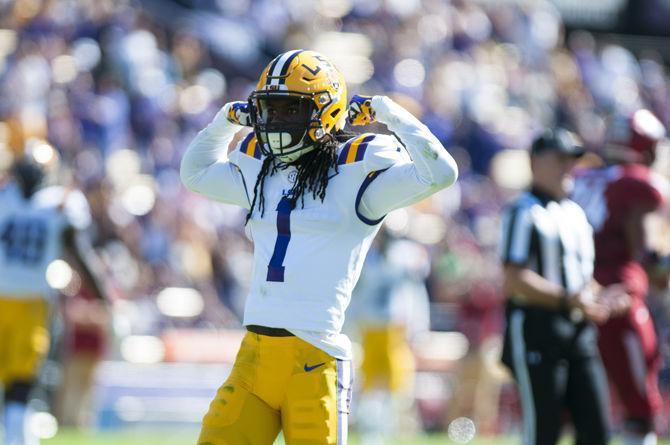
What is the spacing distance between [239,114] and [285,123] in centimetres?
38

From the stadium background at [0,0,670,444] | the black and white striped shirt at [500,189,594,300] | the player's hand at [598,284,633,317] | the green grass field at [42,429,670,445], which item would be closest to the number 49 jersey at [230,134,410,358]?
the black and white striped shirt at [500,189,594,300]

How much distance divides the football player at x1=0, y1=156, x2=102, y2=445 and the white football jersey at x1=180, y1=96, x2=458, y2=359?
409cm

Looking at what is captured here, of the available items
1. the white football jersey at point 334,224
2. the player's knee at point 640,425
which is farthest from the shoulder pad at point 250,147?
the player's knee at point 640,425

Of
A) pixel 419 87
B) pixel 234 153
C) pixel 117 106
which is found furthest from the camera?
pixel 419 87

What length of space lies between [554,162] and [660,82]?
16116mm

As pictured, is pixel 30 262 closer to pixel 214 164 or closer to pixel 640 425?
pixel 214 164

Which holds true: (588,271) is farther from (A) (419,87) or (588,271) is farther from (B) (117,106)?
(A) (419,87)

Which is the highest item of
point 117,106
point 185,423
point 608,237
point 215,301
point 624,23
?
point 624,23

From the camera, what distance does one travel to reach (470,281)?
50.8 ft

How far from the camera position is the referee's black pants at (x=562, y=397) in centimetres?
723

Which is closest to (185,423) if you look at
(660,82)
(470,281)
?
(470,281)

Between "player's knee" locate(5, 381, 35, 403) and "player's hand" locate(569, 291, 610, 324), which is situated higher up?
"player's hand" locate(569, 291, 610, 324)

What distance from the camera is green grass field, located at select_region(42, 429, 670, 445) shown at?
12047mm

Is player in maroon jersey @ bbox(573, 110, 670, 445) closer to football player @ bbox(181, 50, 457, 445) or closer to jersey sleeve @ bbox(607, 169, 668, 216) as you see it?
jersey sleeve @ bbox(607, 169, 668, 216)
